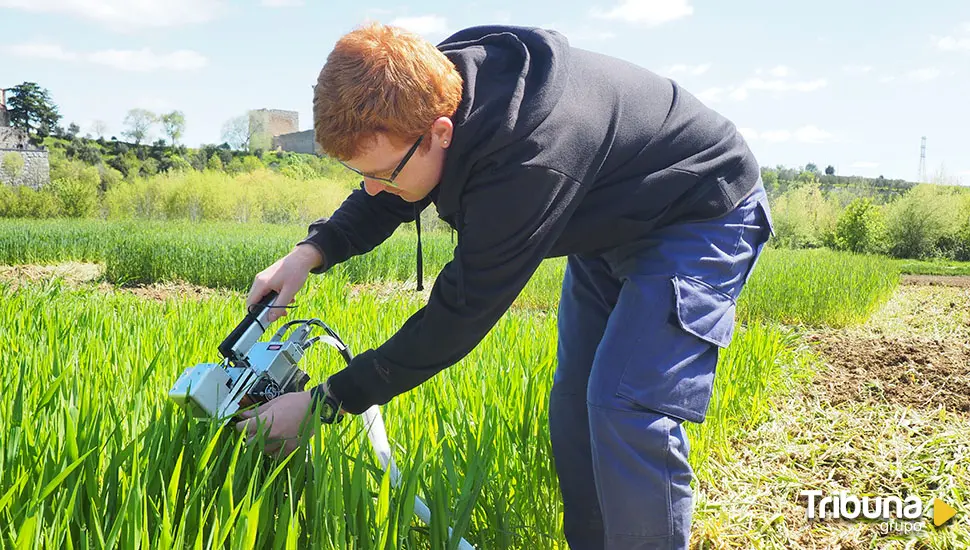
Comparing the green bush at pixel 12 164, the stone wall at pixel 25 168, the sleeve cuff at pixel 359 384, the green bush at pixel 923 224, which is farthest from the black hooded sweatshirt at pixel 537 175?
the green bush at pixel 12 164

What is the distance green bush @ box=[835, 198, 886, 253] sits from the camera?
1781cm

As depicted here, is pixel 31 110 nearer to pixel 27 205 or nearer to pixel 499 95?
pixel 27 205

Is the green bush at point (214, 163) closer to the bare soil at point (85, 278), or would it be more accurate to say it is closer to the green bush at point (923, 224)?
the bare soil at point (85, 278)

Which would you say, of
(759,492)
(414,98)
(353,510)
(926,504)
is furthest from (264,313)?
(926,504)

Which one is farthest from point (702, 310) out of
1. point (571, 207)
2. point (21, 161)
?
point (21, 161)

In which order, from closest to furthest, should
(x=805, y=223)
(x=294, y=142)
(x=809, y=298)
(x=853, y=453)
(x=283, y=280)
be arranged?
A: (x=283, y=280), (x=853, y=453), (x=809, y=298), (x=805, y=223), (x=294, y=142)

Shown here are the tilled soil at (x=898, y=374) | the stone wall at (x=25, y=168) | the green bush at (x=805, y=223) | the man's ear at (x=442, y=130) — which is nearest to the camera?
the man's ear at (x=442, y=130)

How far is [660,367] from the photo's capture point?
56.2 inches

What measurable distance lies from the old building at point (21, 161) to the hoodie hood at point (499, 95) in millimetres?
34173

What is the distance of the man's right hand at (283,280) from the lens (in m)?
1.67

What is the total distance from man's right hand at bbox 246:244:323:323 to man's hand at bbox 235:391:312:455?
0.29m

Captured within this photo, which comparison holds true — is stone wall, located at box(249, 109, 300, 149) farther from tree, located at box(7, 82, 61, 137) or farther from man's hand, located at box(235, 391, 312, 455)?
man's hand, located at box(235, 391, 312, 455)

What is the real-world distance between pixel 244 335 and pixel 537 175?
72cm

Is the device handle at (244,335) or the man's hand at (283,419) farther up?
the device handle at (244,335)
